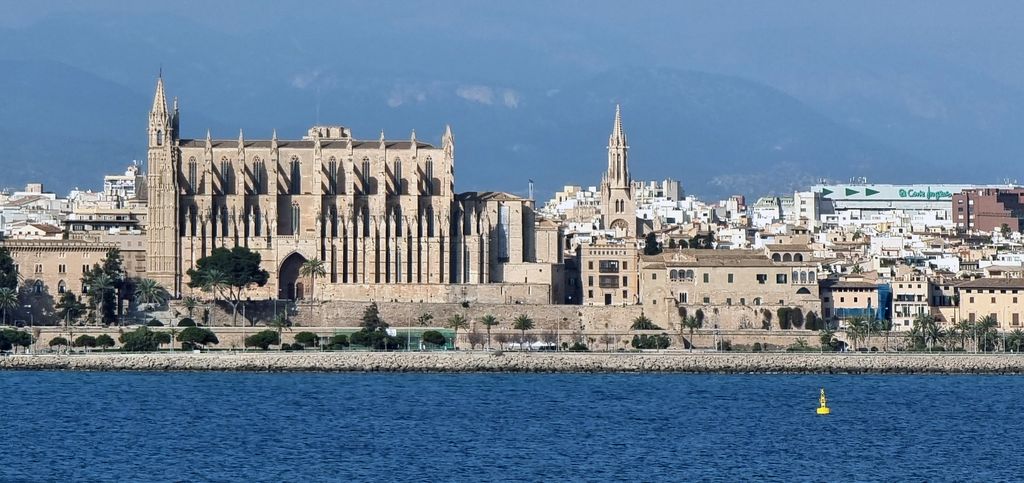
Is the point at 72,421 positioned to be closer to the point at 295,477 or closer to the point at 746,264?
the point at 295,477

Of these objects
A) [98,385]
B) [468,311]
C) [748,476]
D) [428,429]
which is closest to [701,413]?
[428,429]

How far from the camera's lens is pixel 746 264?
98.7 m

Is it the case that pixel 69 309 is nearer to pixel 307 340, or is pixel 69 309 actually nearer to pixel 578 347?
pixel 307 340

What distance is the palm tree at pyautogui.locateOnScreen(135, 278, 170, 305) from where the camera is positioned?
99.4 m

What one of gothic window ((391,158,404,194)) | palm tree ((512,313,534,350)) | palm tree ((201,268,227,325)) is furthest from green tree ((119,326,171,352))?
gothic window ((391,158,404,194))

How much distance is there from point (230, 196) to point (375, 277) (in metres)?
7.05

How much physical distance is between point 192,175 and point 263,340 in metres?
15.3

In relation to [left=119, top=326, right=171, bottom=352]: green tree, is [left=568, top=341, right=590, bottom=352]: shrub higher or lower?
lower

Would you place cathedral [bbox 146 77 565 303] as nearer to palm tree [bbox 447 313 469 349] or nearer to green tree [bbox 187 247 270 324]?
green tree [bbox 187 247 270 324]

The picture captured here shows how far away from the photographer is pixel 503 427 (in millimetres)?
69125

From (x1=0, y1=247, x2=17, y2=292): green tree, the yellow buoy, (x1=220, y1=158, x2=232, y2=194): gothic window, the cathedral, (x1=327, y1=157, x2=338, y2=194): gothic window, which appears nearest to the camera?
the yellow buoy

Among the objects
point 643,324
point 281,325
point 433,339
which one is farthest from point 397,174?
point 643,324

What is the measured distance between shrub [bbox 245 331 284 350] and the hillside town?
6.88 meters

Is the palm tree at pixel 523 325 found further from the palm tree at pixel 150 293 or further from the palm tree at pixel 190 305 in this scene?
the palm tree at pixel 150 293
